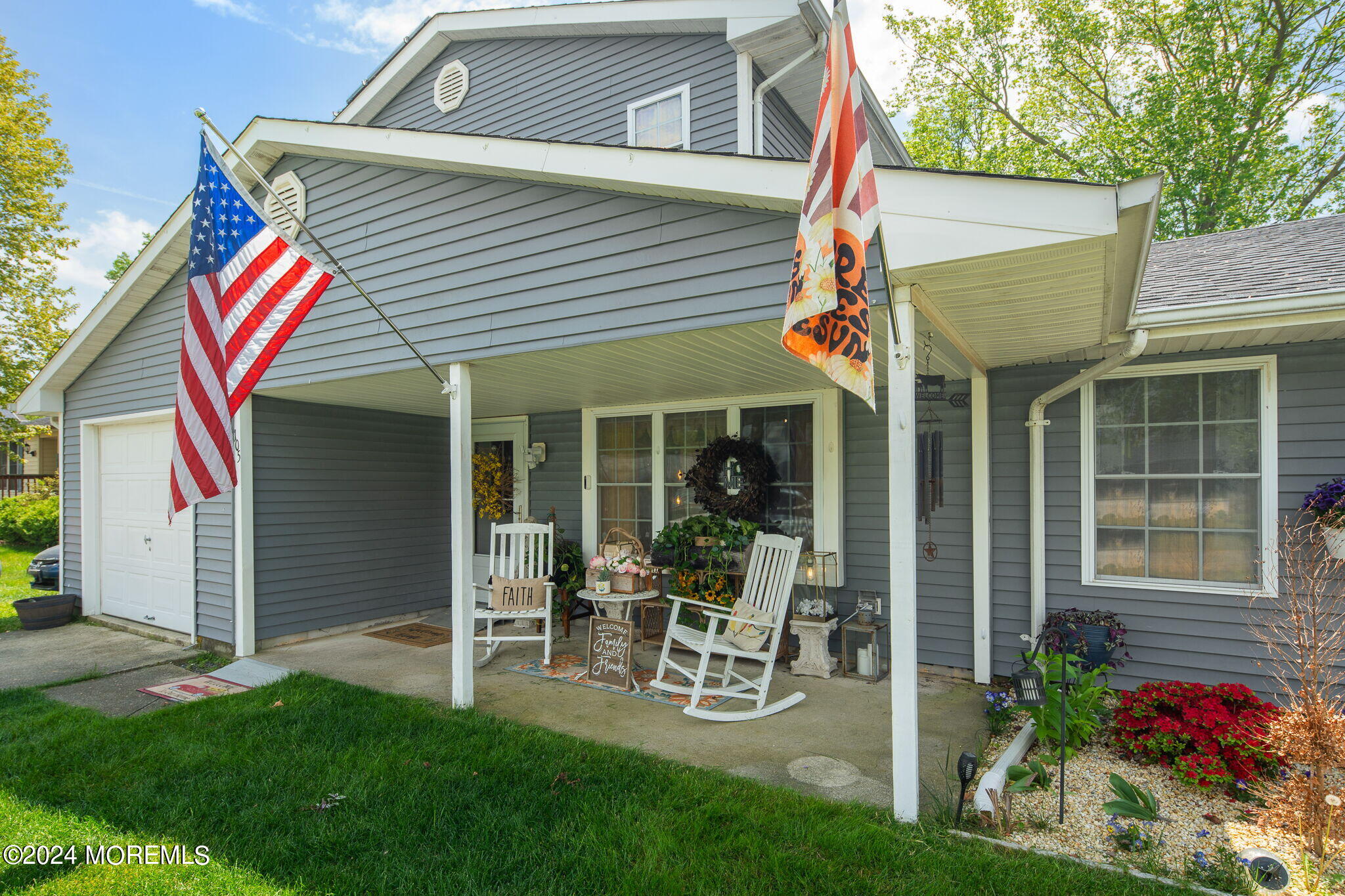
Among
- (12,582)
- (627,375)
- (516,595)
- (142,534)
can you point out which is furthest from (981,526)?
(12,582)

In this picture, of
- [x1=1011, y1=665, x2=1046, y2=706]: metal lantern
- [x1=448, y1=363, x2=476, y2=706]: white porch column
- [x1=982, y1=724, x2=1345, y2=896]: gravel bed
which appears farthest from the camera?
[x1=448, y1=363, x2=476, y2=706]: white porch column

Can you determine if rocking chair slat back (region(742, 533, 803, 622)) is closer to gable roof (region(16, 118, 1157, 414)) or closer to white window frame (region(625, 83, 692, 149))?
gable roof (region(16, 118, 1157, 414))

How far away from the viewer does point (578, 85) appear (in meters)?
6.32

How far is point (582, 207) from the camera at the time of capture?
3754 millimetres

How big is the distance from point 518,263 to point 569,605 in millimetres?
3349

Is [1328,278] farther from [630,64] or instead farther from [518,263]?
[630,64]

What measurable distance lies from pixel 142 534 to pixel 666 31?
7043 millimetres

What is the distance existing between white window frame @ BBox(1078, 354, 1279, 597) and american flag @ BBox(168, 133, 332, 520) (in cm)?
460

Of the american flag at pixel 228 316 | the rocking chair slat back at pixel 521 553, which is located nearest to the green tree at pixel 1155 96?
the rocking chair slat back at pixel 521 553

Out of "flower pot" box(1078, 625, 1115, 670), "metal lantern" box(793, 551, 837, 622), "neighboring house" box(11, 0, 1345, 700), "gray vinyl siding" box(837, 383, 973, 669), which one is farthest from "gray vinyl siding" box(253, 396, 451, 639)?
"flower pot" box(1078, 625, 1115, 670)

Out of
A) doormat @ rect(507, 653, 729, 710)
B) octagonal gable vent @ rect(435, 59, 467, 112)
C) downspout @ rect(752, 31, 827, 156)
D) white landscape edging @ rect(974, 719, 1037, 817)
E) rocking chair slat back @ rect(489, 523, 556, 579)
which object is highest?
octagonal gable vent @ rect(435, 59, 467, 112)

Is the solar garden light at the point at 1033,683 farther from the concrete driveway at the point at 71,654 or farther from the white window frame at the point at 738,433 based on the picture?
the concrete driveway at the point at 71,654

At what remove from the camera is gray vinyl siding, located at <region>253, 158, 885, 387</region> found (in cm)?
328

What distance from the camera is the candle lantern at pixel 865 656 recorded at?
4746mm
